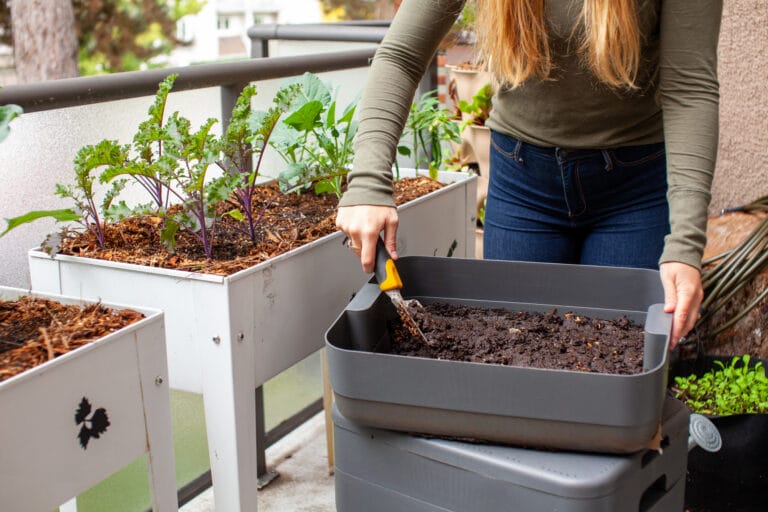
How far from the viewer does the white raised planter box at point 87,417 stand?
39.8 inches

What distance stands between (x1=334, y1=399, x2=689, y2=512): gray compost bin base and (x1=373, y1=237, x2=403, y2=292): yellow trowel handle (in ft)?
0.61

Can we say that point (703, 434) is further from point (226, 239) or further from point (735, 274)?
point (226, 239)

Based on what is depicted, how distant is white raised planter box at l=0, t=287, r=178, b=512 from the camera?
1010mm

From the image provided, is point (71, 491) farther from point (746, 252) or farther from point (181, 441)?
point (746, 252)

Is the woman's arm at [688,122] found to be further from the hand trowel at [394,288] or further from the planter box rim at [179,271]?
the planter box rim at [179,271]

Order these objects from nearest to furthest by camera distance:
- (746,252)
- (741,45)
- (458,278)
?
(458,278)
(746,252)
(741,45)

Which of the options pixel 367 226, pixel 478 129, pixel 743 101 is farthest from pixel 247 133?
pixel 743 101

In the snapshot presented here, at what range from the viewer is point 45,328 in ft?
3.80

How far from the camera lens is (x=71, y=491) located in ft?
3.59

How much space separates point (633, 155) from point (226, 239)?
749 millimetres

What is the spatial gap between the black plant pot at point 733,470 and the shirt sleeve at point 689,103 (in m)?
0.63

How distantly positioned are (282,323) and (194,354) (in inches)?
6.7

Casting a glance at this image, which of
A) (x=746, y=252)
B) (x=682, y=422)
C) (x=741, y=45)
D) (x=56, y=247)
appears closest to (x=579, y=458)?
(x=682, y=422)

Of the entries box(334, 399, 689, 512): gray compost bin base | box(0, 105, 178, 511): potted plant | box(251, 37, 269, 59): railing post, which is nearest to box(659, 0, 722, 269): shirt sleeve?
box(334, 399, 689, 512): gray compost bin base
